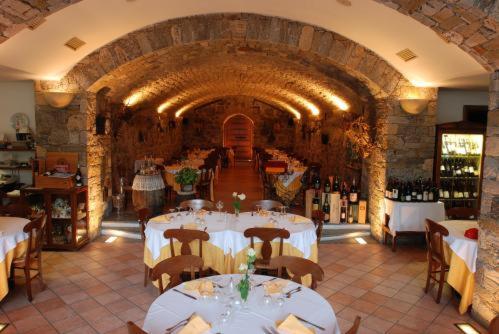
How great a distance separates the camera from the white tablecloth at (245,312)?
2.34 m

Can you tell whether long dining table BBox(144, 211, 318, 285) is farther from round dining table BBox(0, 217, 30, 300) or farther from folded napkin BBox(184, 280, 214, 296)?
folded napkin BBox(184, 280, 214, 296)

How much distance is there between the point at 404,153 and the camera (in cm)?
635

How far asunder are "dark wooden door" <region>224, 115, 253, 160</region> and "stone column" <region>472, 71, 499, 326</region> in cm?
1454

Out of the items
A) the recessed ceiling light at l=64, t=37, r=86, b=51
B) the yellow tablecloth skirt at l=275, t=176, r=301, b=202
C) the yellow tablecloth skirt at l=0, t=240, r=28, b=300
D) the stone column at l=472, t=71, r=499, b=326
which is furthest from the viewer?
the yellow tablecloth skirt at l=275, t=176, r=301, b=202

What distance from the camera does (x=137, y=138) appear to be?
1020 centimetres

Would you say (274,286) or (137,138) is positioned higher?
(137,138)

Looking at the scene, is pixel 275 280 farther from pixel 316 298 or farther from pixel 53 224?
pixel 53 224

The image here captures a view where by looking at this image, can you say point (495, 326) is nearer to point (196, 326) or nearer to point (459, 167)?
point (196, 326)

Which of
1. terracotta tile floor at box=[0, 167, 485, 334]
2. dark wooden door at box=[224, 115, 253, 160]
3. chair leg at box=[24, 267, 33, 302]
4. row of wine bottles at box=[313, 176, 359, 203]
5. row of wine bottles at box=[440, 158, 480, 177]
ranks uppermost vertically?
dark wooden door at box=[224, 115, 253, 160]

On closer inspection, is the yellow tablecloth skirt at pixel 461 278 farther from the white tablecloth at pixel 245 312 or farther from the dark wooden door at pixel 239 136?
the dark wooden door at pixel 239 136

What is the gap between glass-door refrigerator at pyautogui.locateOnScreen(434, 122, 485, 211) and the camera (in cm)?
661

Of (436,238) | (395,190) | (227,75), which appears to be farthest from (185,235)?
(227,75)

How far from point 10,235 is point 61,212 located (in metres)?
1.68

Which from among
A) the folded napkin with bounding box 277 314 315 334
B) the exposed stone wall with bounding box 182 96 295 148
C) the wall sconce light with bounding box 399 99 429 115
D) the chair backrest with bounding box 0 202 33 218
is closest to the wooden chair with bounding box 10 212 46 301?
the chair backrest with bounding box 0 202 33 218
